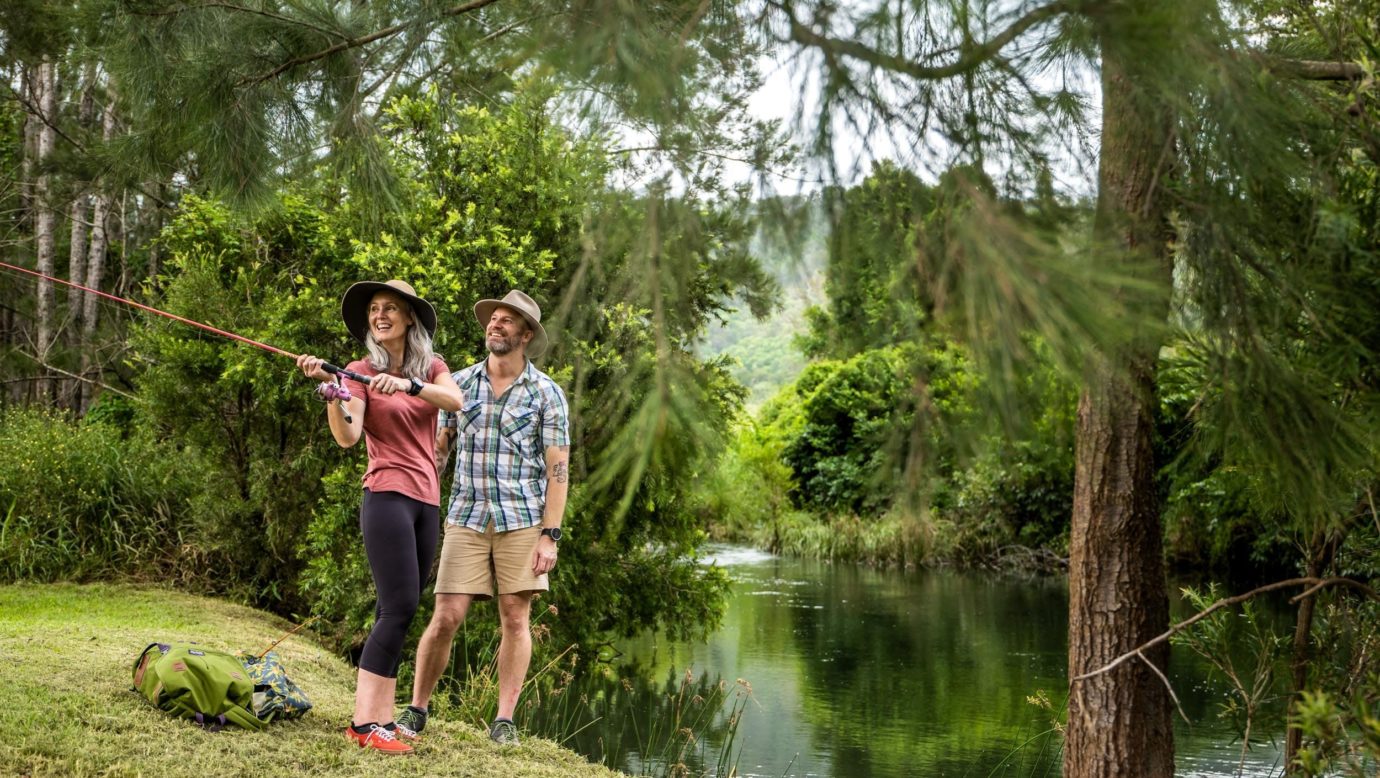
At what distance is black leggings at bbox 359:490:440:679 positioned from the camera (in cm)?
429

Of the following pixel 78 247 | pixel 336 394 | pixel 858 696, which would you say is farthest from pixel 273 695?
pixel 78 247

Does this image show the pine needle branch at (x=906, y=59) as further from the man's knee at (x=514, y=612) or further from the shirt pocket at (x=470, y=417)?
the man's knee at (x=514, y=612)

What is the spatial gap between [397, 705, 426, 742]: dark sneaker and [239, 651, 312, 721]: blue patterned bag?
407mm

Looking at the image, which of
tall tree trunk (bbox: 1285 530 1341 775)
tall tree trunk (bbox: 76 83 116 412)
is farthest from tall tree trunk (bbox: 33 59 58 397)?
tall tree trunk (bbox: 1285 530 1341 775)

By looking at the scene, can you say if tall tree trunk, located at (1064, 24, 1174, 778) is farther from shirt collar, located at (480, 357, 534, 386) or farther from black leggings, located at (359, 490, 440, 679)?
black leggings, located at (359, 490, 440, 679)

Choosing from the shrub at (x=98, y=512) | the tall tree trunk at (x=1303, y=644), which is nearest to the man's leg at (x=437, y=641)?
the tall tree trunk at (x=1303, y=644)

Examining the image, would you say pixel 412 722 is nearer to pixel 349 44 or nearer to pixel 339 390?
pixel 339 390

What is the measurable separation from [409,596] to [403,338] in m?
0.95

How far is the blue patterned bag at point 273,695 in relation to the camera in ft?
15.0

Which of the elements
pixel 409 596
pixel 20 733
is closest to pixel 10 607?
pixel 20 733

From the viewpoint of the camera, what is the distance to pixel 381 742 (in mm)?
4402

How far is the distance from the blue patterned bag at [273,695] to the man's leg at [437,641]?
458 mm

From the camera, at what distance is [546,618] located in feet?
26.0

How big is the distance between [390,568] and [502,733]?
926 millimetres
